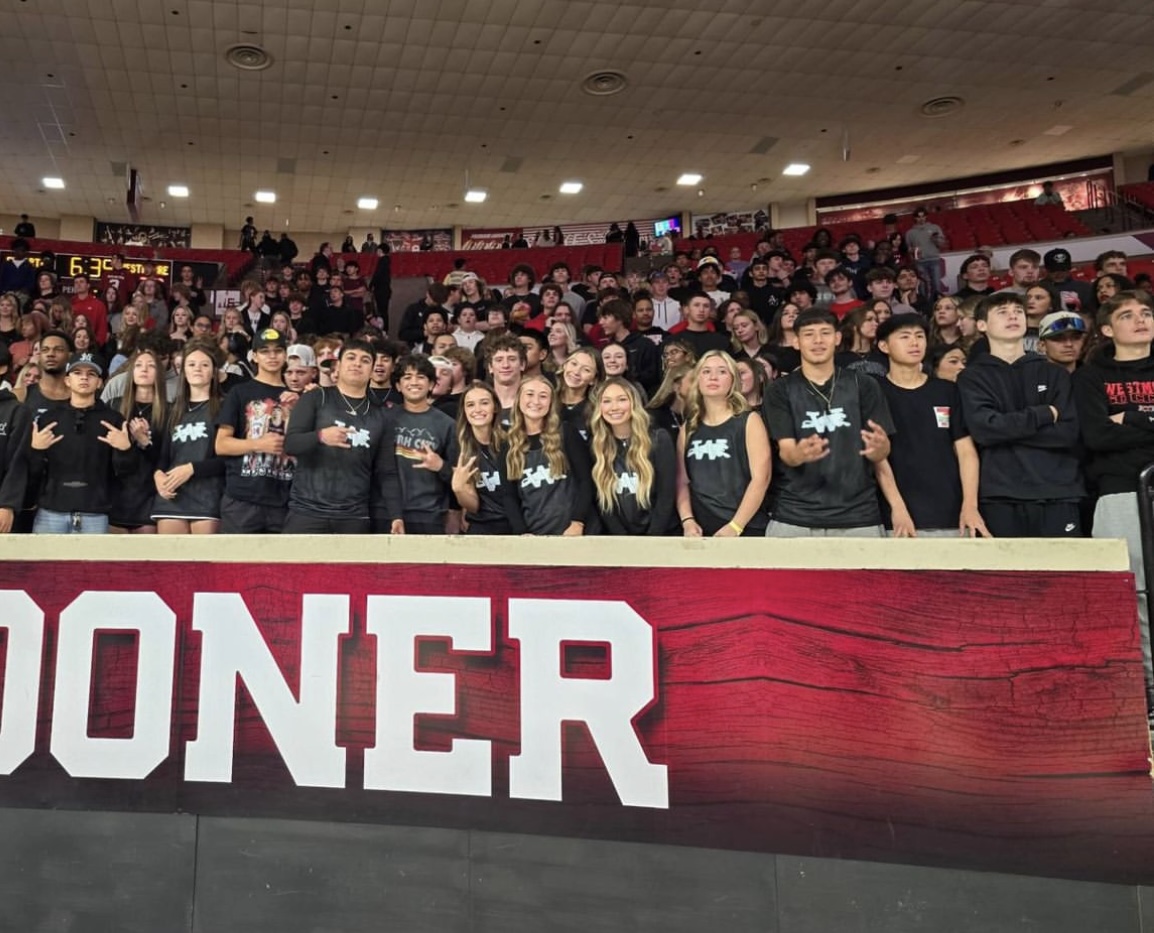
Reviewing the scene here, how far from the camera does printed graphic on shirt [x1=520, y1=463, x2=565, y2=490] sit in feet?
11.6

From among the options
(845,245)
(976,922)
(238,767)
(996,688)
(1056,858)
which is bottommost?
(976,922)

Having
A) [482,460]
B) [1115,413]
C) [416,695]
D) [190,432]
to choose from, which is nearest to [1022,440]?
[1115,413]

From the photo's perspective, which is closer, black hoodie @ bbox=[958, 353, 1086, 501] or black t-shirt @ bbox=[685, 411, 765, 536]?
black hoodie @ bbox=[958, 353, 1086, 501]

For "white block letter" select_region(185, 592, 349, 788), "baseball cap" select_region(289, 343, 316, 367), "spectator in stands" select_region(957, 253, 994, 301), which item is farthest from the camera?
"spectator in stands" select_region(957, 253, 994, 301)

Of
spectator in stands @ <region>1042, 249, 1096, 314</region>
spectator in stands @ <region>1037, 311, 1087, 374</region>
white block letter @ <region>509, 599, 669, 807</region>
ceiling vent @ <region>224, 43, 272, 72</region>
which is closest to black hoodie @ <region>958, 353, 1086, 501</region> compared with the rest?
spectator in stands @ <region>1037, 311, 1087, 374</region>

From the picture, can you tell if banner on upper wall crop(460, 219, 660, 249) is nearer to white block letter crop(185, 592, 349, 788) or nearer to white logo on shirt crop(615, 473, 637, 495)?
white logo on shirt crop(615, 473, 637, 495)

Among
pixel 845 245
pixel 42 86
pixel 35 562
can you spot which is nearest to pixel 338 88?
pixel 42 86

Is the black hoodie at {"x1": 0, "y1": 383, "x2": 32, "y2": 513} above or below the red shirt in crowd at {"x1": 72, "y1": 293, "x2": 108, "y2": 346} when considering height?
below

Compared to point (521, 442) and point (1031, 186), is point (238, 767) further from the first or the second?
point (1031, 186)

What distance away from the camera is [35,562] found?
2369 mm

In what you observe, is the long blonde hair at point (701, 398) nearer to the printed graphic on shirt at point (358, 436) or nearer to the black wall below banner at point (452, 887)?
the printed graphic on shirt at point (358, 436)

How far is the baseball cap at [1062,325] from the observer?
3.76 m

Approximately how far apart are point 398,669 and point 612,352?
9.89ft

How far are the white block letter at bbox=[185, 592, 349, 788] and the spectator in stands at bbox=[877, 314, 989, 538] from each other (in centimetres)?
242
